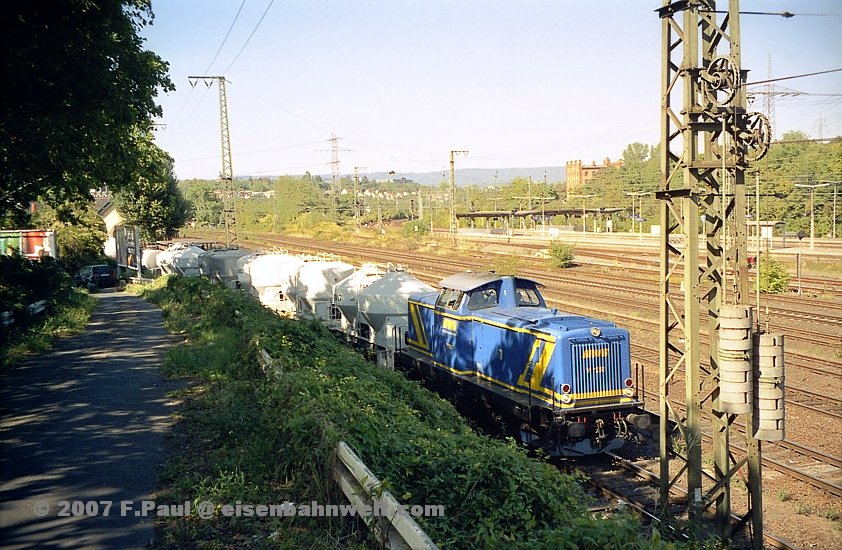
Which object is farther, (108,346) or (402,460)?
(108,346)

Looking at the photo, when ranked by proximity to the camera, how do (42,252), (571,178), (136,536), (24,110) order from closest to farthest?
(136,536), (24,110), (42,252), (571,178)

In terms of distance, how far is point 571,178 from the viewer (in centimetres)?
17575

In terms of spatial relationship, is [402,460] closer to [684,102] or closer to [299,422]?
[299,422]

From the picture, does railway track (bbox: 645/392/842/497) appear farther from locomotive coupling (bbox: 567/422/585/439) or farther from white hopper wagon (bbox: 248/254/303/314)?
white hopper wagon (bbox: 248/254/303/314)

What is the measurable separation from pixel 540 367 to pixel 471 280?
3402 mm

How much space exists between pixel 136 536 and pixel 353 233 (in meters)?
81.6

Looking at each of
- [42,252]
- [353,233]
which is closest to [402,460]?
[42,252]

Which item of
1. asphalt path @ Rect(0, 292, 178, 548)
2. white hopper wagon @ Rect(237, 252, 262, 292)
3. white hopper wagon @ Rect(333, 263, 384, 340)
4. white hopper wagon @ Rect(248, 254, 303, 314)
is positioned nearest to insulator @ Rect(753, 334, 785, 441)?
asphalt path @ Rect(0, 292, 178, 548)

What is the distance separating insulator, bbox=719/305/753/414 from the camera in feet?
28.6

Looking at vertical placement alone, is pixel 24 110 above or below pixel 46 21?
below

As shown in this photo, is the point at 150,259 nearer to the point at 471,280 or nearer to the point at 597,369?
the point at 471,280

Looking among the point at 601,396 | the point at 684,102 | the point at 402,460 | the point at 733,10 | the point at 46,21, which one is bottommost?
the point at 601,396

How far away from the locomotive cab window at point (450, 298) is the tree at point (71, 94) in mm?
8253

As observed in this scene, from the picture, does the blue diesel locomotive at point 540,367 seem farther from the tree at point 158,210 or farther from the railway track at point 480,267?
the tree at point 158,210
